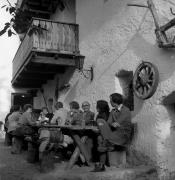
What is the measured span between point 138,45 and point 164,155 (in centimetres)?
224

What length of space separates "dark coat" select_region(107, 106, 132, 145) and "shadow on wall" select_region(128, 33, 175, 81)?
0.96 metres

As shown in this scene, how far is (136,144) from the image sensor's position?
6988 mm

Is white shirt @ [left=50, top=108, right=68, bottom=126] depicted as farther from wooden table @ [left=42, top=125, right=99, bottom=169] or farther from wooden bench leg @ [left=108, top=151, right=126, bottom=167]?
wooden bench leg @ [left=108, top=151, right=126, bottom=167]

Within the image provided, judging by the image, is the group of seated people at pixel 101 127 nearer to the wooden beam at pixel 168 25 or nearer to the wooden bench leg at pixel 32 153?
the wooden bench leg at pixel 32 153

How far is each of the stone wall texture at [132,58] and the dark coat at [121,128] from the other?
1.24 feet

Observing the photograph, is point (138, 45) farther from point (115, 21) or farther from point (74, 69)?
point (74, 69)

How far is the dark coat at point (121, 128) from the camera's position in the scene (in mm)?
6484

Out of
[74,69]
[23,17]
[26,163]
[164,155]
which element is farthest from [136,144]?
[74,69]

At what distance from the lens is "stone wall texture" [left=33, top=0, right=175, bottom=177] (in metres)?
6.38

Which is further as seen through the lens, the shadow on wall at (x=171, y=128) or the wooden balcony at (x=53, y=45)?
the wooden balcony at (x=53, y=45)

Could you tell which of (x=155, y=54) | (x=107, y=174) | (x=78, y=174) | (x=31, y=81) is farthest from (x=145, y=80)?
(x=31, y=81)

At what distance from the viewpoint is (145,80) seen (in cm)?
668

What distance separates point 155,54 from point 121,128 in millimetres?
1517

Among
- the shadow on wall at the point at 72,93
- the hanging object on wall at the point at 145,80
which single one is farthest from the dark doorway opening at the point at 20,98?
the hanging object on wall at the point at 145,80
